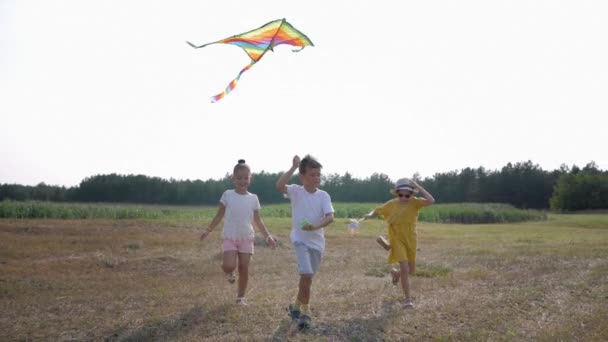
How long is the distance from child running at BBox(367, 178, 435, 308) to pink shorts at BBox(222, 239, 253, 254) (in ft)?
6.45

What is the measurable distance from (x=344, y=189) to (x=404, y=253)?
236ft

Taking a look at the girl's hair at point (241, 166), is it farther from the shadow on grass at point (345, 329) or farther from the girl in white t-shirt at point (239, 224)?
the shadow on grass at point (345, 329)

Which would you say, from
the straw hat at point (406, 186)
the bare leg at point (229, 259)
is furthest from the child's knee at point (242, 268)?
the straw hat at point (406, 186)

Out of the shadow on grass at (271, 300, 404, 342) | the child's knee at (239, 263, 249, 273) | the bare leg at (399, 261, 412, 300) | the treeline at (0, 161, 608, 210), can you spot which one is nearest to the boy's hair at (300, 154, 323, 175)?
the shadow on grass at (271, 300, 404, 342)

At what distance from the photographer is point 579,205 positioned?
60.4 m

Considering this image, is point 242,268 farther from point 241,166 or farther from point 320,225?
point 320,225

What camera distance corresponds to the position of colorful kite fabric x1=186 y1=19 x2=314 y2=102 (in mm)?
8172

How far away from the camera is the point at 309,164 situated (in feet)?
20.6

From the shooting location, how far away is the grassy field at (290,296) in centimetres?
617

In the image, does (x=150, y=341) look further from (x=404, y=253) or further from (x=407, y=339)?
(x=404, y=253)

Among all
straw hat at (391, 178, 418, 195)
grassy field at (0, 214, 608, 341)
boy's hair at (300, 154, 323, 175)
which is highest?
boy's hair at (300, 154, 323, 175)

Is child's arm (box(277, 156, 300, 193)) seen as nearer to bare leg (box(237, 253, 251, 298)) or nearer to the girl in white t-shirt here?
the girl in white t-shirt

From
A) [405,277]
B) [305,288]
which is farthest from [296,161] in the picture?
[405,277]

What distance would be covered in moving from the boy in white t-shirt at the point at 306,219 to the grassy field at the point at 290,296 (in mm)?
421
